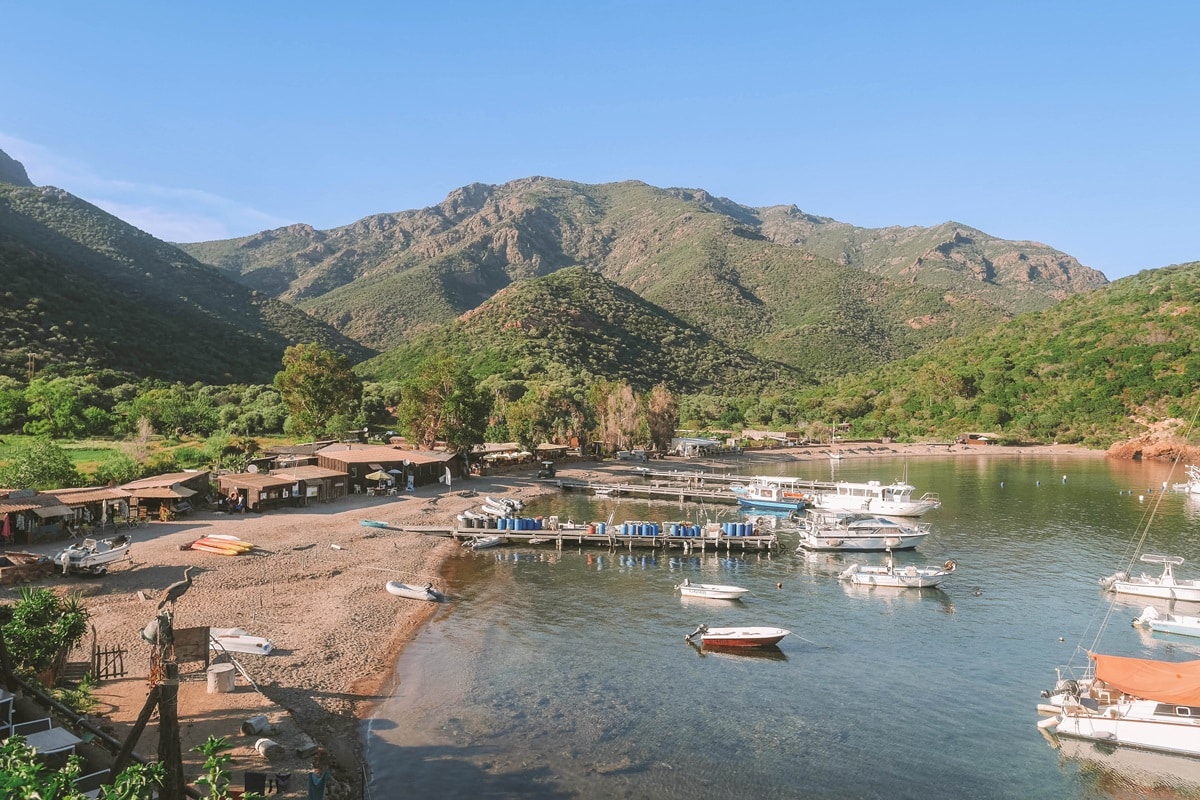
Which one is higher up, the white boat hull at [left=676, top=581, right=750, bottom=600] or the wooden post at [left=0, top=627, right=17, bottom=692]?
the wooden post at [left=0, top=627, right=17, bottom=692]

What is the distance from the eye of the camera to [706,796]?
1677 cm

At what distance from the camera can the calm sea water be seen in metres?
17.8

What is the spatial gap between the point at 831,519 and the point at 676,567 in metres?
15.8

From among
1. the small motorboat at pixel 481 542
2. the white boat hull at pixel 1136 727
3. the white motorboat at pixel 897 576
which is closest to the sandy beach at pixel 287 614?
the small motorboat at pixel 481 542

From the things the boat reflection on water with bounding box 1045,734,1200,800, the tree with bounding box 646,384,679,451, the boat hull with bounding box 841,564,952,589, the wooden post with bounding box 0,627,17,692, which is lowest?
the boat reflection on water with bounding box 1045,734,1200,800

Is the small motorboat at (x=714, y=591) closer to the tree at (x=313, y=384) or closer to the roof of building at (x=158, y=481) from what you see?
the roof of building at (x=158, y=481)

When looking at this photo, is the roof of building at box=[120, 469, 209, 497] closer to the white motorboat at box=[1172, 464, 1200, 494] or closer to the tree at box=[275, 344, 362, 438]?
the tree at box=[275, 344, 362, 438]

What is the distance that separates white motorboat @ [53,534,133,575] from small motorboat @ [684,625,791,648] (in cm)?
2459

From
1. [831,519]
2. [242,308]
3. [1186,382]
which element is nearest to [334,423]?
[831,519]

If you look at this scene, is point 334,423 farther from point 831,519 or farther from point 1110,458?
point 1110,458

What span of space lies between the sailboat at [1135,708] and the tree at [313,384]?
60633mm

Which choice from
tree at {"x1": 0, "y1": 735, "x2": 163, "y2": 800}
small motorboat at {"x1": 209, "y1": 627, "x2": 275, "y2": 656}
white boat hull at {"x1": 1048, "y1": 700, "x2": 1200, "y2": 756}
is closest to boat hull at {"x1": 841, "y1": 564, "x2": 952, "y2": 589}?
white boat hull at {"x1": 1048, "y1": 700, "x2": 1200, "y2": 756}

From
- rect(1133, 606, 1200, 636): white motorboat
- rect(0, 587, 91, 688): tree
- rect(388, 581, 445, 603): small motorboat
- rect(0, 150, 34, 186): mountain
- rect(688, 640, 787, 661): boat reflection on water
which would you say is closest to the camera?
rect(0, 587, 91, 688): tree

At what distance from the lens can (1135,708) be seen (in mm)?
20016
